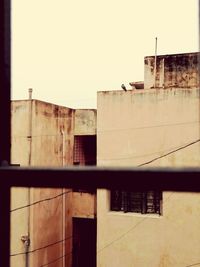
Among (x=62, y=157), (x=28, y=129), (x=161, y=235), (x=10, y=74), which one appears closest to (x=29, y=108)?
(x=28, y=129)

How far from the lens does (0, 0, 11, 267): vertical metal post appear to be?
104 cm

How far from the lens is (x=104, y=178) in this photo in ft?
2.82

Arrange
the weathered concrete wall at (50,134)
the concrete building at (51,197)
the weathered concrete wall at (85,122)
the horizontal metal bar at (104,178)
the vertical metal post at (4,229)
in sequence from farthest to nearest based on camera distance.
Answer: the weathered concrete wall at (85,122), the weathered concrete wall at (50,134), the concrete building at (51,197), the vertical metal post at (4,229), the horizontal metal bar at (104,178)

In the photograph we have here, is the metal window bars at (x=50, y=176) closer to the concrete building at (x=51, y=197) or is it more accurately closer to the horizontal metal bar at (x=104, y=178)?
the horizontal metal bar at (x=104, y=178)

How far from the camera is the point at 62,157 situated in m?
13.4

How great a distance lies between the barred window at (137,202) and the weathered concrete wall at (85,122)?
2651mm

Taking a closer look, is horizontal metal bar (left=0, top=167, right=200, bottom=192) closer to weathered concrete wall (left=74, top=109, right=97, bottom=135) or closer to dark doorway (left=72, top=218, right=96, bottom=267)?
weathered concrete wall (left=74, top=109, right=97, bottom=135)

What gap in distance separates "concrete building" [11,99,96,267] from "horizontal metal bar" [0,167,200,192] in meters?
9.93

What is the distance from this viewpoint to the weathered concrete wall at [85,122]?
1338 cm

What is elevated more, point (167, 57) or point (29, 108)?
point (167, 57)

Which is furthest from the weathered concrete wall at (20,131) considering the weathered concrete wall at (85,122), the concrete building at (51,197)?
the weathered concrete wall at (85,122)

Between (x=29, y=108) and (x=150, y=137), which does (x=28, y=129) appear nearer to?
(x=29, y=108)

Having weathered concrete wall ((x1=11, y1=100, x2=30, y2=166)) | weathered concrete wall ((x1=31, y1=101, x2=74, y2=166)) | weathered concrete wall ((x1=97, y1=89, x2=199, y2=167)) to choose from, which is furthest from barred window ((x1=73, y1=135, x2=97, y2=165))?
weathered concrete wall ((x1=11, y1=100, x2=30, y2=166))

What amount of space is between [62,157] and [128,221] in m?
3.29
